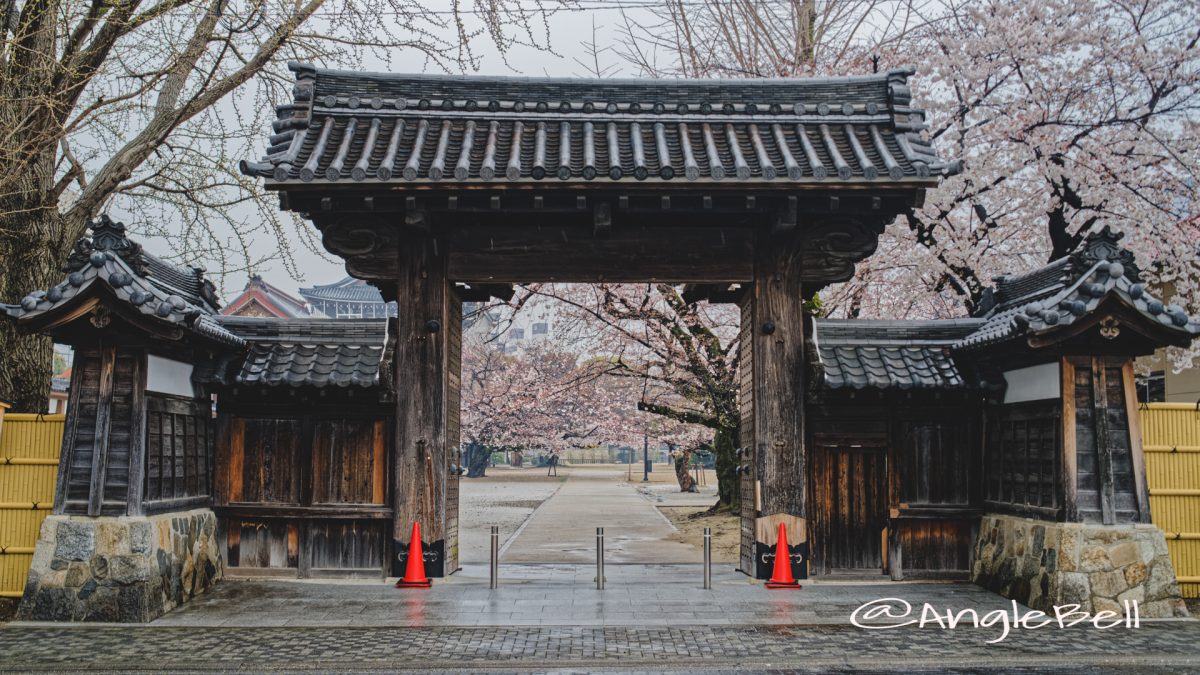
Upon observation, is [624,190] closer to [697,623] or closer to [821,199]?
[821,199]

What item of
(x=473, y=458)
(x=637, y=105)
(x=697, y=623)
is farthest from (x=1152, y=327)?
(x=473, y=458)

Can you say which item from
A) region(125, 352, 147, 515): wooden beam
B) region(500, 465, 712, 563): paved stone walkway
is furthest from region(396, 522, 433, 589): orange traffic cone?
region(500, 465, 712, 563): paved stone walkway

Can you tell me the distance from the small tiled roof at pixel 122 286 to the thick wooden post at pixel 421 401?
81.8 inches

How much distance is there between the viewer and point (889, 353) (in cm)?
1181

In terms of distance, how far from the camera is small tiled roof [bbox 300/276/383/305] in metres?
79.7

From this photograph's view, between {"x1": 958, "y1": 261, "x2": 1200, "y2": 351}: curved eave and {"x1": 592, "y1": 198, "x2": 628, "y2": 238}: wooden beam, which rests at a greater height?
{"x1": 592, "y1": 198, "x2": 628, "y2": 238}: wooden beam

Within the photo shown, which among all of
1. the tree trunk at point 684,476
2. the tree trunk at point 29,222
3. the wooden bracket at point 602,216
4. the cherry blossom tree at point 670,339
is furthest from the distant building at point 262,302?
the wooden bracket at point 602,216

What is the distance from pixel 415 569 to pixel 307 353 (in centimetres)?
304

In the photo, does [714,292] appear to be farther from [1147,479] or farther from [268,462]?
[268,462]

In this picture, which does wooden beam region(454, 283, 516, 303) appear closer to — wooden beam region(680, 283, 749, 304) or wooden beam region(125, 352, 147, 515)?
wooden beam region(680, 283, 749, 304)

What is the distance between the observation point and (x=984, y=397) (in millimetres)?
11609

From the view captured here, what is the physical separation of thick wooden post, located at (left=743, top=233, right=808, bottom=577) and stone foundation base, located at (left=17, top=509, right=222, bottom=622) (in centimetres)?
674

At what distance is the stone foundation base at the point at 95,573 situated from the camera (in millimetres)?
9383

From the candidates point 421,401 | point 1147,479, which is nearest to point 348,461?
point 421,401
